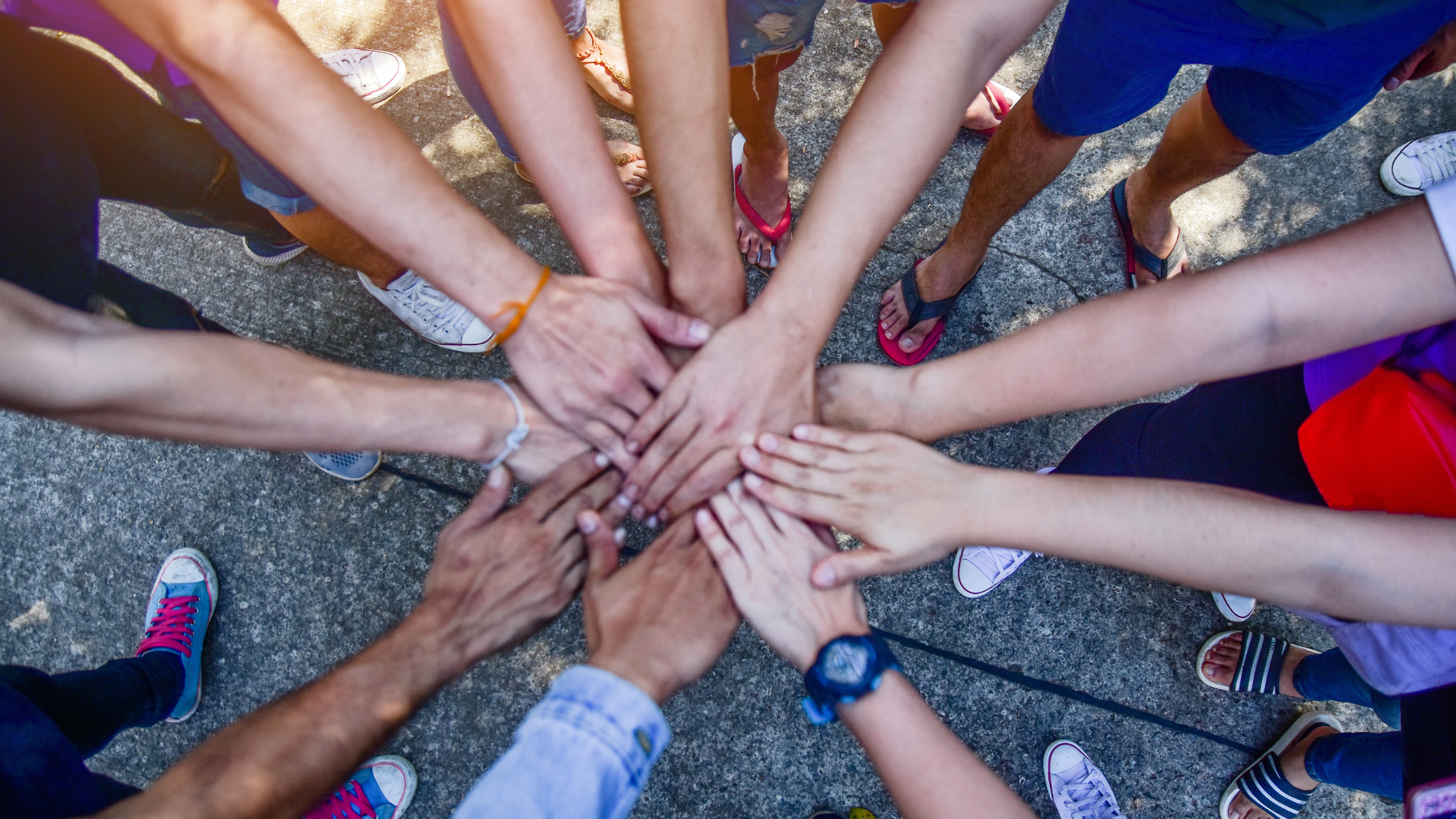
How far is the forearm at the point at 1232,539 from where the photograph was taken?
1.25 meters

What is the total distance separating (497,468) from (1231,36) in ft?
6.25

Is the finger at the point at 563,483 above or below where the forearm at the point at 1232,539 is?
below

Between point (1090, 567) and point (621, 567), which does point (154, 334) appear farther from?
point (1090, 567)

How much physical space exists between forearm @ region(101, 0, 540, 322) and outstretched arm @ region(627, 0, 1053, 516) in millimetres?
480

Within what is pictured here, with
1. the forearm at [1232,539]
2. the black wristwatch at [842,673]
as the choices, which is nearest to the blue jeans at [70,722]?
the black wristwatch at [842,673]

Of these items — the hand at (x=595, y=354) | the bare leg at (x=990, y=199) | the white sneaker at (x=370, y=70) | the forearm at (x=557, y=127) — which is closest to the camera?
the forearm at (x=557, y=127)

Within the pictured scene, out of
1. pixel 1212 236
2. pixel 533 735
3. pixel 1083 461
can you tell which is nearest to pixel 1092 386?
pixel 1083 461

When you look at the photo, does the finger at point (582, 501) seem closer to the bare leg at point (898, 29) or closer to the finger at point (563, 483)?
the finger at point (563, 483)

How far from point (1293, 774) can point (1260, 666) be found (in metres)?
0.29

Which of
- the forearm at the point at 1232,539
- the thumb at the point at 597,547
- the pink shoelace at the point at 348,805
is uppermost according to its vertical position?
the forearm at the point at 1232,539

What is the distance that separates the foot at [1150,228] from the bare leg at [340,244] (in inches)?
96.1

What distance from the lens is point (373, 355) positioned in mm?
2500

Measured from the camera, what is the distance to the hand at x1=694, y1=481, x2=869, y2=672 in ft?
5.24

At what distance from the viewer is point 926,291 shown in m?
2.41
